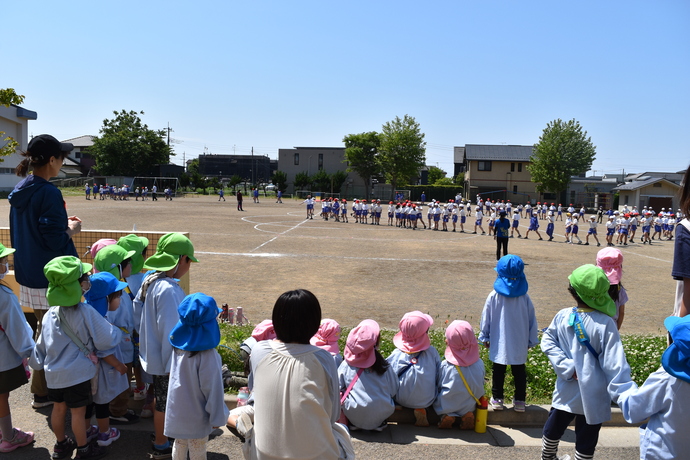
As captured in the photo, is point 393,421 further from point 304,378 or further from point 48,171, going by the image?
point 48,171

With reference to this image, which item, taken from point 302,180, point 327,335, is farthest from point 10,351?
point 302,180

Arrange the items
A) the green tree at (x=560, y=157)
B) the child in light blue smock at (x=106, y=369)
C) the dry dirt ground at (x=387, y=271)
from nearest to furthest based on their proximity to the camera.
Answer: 1. the child in light blue smock at (x=106, y=369)
2. the dry dirt ground at (x=387, y=271)
3. the green tree at (x=560, y=157)

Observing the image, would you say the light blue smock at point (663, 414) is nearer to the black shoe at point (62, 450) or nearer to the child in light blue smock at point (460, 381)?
the child in light blue smock at point (460, 381)

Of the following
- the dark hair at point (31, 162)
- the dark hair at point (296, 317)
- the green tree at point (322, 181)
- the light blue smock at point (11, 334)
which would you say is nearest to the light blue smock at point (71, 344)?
the light blue smock at point (11, 334)

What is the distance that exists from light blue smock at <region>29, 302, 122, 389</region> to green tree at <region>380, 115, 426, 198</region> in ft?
228

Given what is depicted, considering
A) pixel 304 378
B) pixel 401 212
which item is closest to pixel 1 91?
pixel 304 378

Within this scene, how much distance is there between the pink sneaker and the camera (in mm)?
4277

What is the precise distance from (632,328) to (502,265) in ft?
19.2

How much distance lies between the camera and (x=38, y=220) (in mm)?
4875

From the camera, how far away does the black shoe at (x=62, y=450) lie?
4.18 m

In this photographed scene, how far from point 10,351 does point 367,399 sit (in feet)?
10.3

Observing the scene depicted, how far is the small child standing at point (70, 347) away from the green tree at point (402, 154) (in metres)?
69.4

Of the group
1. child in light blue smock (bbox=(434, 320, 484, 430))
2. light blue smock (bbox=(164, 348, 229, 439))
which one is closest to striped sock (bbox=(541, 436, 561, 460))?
child in light blue smock (bbox=(434, 320, 484, 430))

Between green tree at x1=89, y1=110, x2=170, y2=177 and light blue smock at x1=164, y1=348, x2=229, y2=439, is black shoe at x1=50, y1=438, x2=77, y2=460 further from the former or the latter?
green tree at x1=89, y1=110, x2=170, y2=177
